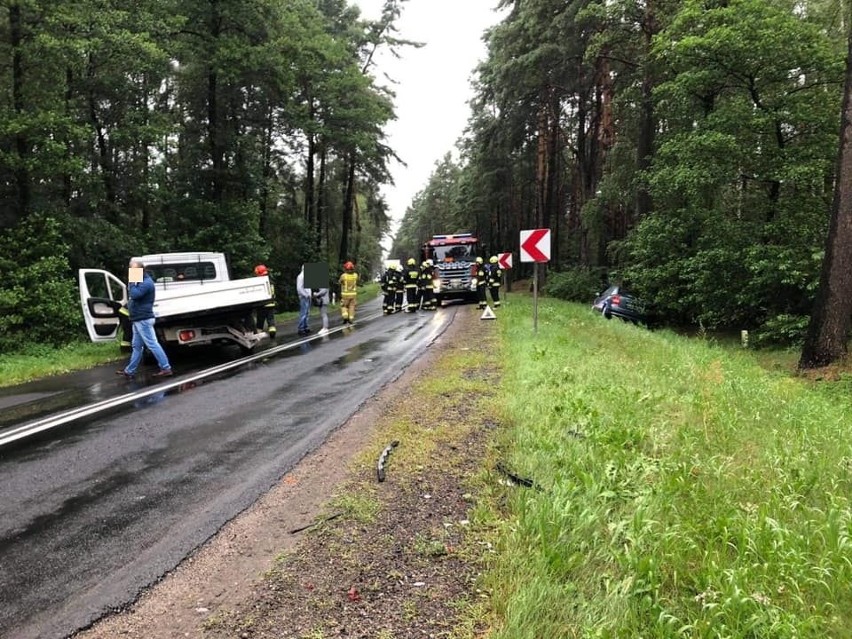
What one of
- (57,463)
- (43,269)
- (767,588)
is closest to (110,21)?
(43,269)

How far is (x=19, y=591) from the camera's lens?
10.0 feet

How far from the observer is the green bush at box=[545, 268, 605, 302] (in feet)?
85.4

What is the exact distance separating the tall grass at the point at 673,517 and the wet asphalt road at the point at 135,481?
2.08 meters

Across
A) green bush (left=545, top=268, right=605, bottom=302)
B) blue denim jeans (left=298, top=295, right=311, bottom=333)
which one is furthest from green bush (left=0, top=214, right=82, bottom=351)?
green bush (left=545, top=268, right=605, bottom=302)

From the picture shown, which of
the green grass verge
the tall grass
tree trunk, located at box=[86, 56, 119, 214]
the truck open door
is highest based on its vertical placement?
tree trunk, located at box=[86, 56, 119, 214]

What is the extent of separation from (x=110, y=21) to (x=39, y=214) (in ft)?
17.3

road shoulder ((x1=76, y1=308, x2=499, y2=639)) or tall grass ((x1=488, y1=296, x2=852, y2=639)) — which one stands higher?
tall grass ((x1=488, y1=296, x2=852, y2=639))

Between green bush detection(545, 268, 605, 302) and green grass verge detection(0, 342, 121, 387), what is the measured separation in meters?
19.9

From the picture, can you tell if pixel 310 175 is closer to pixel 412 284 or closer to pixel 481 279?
pixel 412 284

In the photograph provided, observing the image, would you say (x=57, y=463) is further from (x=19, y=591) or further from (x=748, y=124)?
(x=748, y=124)

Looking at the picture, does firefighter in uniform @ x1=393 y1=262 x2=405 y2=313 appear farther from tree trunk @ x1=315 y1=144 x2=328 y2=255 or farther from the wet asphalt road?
the wet asphalt road

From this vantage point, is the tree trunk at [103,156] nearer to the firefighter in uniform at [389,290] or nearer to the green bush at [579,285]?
the firefighter in uniform at [389,290]

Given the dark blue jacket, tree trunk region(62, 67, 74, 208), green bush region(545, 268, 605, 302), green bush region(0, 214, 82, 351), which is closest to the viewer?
the dark blue jacket

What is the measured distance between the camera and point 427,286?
22.0 meters
